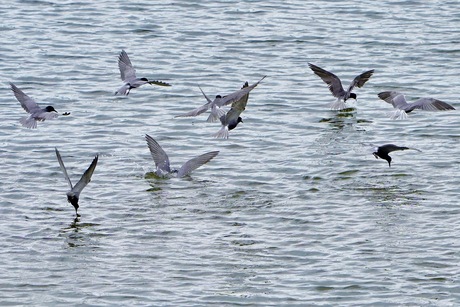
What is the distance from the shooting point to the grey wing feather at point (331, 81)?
53.9 ft

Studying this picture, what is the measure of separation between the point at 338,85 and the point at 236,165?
3092mm

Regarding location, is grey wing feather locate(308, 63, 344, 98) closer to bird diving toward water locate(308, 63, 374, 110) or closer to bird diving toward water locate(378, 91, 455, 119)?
bird diving toward water locate(308, 63, 374, 110)

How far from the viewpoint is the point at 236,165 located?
14016mm

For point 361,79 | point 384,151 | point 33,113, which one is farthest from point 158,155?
point 361,79

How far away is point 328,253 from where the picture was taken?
11.0m

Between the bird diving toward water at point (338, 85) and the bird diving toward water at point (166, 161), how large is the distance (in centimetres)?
324

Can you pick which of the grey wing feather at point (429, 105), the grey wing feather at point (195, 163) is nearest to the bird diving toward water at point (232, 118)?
the grey wing feather at point (195, 163)

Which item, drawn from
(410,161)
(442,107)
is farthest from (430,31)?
(410,161)

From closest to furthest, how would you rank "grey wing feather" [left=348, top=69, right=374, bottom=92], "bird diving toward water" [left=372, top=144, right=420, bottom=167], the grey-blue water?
the grey-blue water, "bird diving toward water" [left=372, top=144, right=420, bottom=167], "grey wing feather" [left=348, top=69, right=374, bottom=92]

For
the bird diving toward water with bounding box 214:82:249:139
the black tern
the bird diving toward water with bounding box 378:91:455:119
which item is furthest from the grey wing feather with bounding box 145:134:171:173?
the bird diving toward water with bounding box 378:91:455:119

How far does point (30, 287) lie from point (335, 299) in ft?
8.78

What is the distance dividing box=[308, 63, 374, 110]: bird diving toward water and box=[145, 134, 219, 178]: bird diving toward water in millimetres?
3243

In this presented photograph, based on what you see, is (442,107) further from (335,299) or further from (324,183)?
(335,299)

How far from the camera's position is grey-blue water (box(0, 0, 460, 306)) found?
10383 mm
